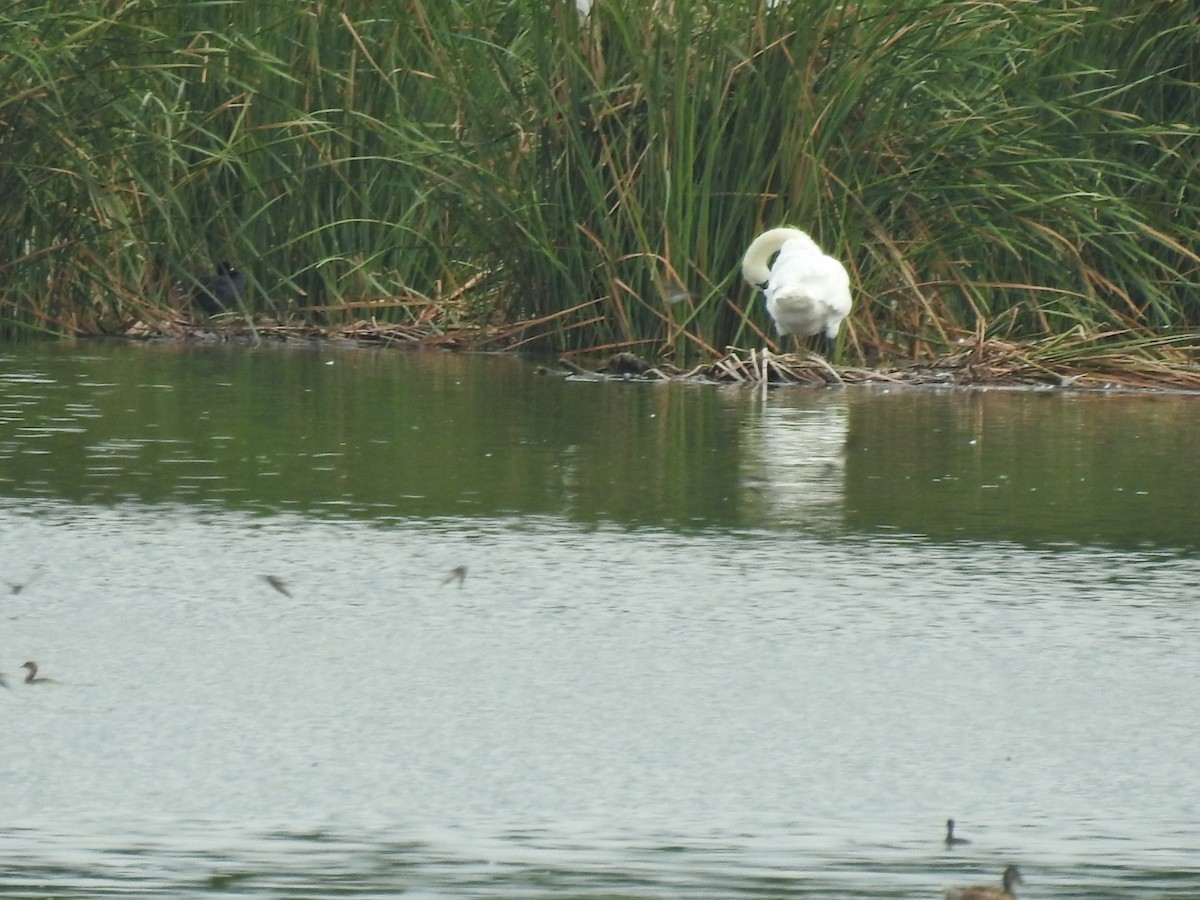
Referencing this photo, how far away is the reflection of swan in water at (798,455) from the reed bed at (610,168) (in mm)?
1106

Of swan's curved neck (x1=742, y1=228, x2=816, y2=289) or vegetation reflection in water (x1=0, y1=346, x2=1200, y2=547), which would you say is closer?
vegetation reflection in water (x1=0, y1=346, x2=1200, y2=547)

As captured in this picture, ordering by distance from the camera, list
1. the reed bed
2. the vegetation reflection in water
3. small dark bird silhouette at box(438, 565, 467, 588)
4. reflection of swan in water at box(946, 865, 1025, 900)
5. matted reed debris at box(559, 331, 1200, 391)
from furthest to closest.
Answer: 1. the reed bed
2. matted reed debris at box(559, 331, 1200, 391)
3. the vegetation reflection in water
4. small dark bird silhouette at box(438, 565, 467, 588)
5. reflection of swan in water at box(946, 865, 1025, 900)

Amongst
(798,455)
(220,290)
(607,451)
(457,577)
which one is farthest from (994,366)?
(457,577)

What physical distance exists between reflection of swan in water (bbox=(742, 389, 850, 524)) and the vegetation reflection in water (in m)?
0.01

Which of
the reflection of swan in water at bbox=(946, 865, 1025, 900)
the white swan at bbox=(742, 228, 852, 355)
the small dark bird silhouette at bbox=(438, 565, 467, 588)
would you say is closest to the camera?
the reflection of swan in water at bbox=(946, 865, 1025, 900)

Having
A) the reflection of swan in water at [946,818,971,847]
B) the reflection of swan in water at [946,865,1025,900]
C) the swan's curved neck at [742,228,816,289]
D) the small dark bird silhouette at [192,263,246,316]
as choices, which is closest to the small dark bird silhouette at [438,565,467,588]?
the reflection of swan in water at [946,818,971,847]

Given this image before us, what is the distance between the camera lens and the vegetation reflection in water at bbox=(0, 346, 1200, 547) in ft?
18.3

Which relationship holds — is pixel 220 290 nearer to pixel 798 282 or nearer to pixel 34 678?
pixel 798 282

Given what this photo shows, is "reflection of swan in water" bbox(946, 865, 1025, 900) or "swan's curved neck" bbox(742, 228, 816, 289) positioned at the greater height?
"swan's curved neck" bbox(742, 228, 816, 289)

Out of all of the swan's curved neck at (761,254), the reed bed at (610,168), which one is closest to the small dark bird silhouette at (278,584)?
the swan's curved neck at (761,254)

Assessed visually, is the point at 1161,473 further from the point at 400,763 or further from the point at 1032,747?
the point at 400,763

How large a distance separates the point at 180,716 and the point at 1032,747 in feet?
3.90

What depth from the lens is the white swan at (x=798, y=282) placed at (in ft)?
26.3

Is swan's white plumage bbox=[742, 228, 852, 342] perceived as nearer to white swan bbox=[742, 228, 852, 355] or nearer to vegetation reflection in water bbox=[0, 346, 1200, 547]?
white swan bbox=[742, 228, 852, 355]
